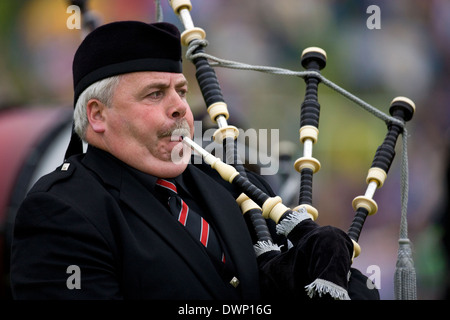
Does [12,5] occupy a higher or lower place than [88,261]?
higher

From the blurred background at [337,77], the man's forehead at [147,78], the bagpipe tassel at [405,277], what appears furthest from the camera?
the blurred background at [337,77]

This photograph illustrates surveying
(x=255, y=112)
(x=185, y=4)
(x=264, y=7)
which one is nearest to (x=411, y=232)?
(x=255, y=112)

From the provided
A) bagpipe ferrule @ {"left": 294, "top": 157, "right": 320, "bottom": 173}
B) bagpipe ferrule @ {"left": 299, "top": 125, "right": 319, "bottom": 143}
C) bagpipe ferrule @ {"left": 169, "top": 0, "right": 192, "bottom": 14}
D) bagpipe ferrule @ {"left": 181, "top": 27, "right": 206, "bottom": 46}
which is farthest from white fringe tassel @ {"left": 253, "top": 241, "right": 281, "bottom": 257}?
bagpipe ferrule @ {"left": 169, "top": 0, "right": 192, "bottom": 14}

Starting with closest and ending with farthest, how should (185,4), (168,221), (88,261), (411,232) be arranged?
1. (88,261)
2. (168,221)
3. (185,4)
4. (411,232)

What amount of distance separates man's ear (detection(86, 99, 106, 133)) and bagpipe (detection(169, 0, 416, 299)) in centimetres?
28

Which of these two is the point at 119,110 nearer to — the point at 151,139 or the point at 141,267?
the point at 151,139

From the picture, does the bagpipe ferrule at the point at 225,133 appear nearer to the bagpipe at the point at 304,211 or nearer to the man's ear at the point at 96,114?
the bagpipe at the point at 304,211

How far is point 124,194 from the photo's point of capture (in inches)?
90.6

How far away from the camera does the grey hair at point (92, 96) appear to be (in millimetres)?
2357

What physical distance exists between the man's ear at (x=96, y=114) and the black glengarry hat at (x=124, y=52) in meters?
0.07

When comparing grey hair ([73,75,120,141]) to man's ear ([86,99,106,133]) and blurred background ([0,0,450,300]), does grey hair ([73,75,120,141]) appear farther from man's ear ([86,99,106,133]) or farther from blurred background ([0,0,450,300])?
blurred background ([0,0,450,300])

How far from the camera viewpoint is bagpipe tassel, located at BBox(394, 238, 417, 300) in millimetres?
2503

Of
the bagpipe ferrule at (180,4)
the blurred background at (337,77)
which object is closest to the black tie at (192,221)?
the bagpipe ferrule at (180,4)

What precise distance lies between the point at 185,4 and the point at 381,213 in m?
3.43
